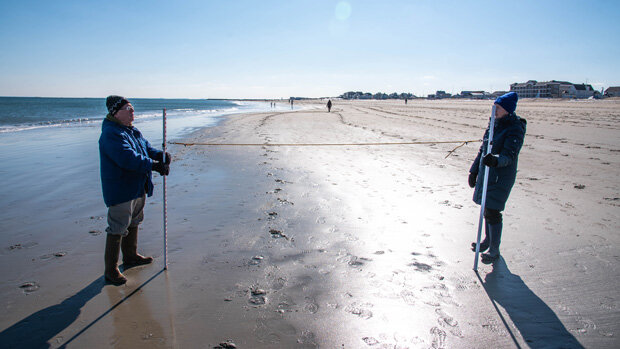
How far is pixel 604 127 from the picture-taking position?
16.5m

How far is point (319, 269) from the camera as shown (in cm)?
383

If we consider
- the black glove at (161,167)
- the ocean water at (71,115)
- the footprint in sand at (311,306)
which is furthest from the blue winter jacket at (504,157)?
the ocean water at (71,115)

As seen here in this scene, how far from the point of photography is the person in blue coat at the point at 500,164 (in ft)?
11.9

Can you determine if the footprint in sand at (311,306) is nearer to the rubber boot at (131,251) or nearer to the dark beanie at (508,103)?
the rubber boot at (131,251)

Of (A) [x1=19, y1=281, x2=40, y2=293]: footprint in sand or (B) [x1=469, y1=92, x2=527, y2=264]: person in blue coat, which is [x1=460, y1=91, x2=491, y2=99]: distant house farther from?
(A) [x1=19, y1=281, x2=40, y2=293]: footprint in sand

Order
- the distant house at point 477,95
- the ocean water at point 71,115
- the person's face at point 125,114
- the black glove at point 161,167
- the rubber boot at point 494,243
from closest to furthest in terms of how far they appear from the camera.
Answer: the person's face at point 125,114
the black glove at point 161,167
the rubber boot at point 494,243
the ocean water at point 71,115
the distant house at point 477,95

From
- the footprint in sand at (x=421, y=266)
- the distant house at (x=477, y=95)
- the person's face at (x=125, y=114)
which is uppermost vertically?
the distant house at (x=477, y=95)

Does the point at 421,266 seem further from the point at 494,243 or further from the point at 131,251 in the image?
the point at 131,251

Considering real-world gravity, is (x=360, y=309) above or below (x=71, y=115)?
below

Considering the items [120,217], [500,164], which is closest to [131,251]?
[120,217]

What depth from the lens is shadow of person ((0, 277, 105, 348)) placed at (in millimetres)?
2643

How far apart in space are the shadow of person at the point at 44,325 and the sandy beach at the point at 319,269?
1 cm

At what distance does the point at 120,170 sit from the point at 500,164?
4.12 m

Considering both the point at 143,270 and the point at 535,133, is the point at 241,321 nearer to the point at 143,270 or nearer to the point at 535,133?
the point at 143,270
